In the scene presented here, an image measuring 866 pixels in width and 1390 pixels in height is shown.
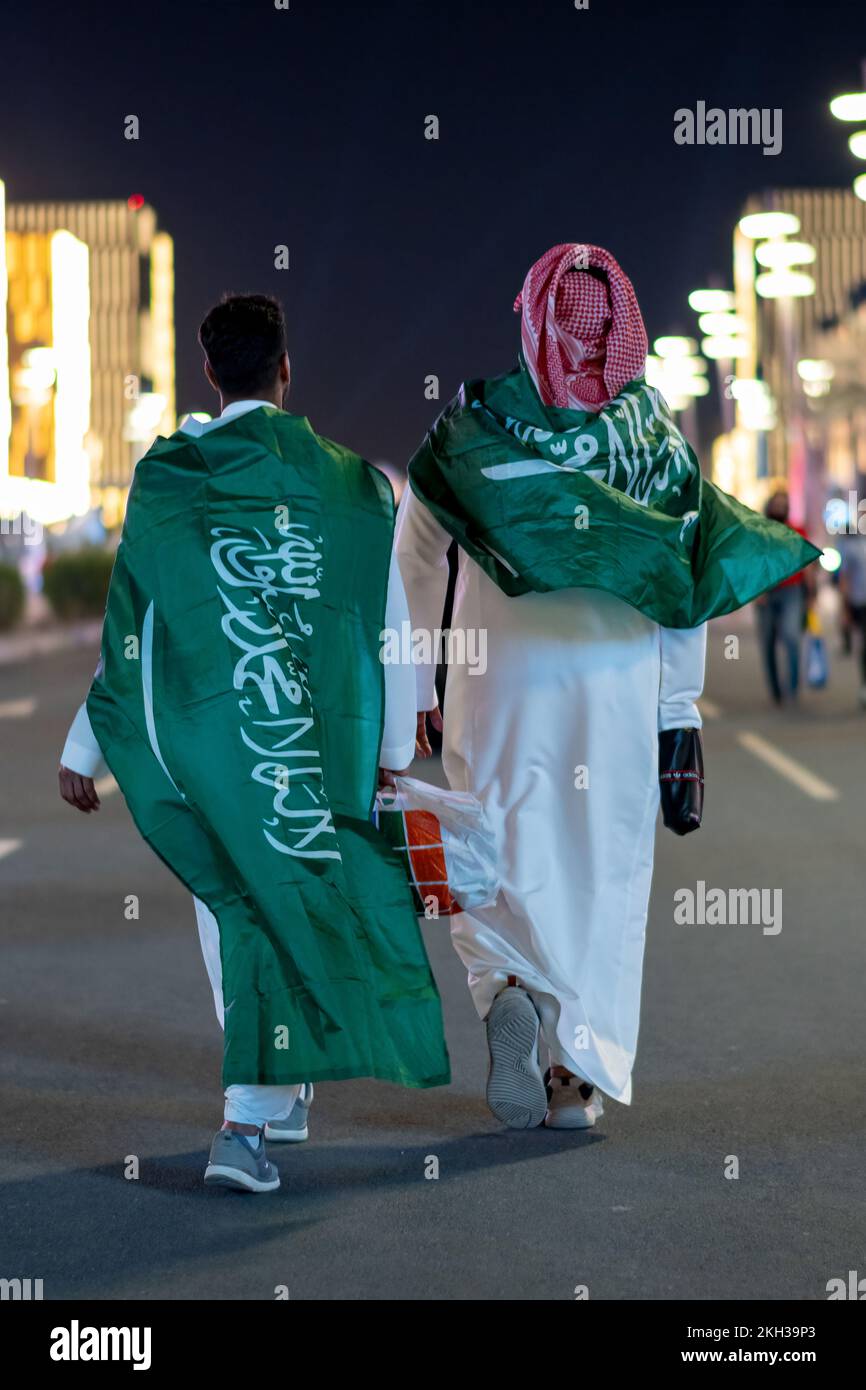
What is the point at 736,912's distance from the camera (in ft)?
31.0

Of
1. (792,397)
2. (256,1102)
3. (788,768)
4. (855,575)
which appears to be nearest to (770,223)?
(792,397)

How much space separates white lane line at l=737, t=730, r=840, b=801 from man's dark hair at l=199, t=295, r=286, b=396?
8621 millimetres

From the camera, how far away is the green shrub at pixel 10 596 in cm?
3838

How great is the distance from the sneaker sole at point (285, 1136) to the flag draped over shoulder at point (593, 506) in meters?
1.43

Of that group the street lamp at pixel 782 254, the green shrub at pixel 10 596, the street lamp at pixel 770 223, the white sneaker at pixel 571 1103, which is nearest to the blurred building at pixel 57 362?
the street lamp at pixel 782 254

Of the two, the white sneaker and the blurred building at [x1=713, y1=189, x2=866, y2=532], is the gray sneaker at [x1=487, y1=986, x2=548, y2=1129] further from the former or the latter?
the blurred building at [x1=713, y1=189, x2=866, y2=532]

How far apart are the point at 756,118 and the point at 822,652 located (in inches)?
741

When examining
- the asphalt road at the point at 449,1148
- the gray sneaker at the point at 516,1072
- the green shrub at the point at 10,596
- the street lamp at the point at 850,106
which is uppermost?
the street lamp at the point at 850,106

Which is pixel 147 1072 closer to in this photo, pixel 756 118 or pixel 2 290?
pixel 756 118

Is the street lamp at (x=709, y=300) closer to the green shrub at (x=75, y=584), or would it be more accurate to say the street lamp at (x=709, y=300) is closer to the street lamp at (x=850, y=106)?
the green shrub at (x=75, y=584)

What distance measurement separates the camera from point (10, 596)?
38938 mm

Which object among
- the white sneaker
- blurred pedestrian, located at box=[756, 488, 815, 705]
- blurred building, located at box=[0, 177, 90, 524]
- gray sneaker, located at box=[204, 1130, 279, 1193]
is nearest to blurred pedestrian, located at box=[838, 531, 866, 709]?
blurred pedestrian, located at box=[756, 488, 815, 705]

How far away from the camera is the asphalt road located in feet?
14.9

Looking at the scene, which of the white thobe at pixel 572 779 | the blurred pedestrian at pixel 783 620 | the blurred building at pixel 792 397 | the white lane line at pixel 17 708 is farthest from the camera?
the blurred building at pixel 792 397
